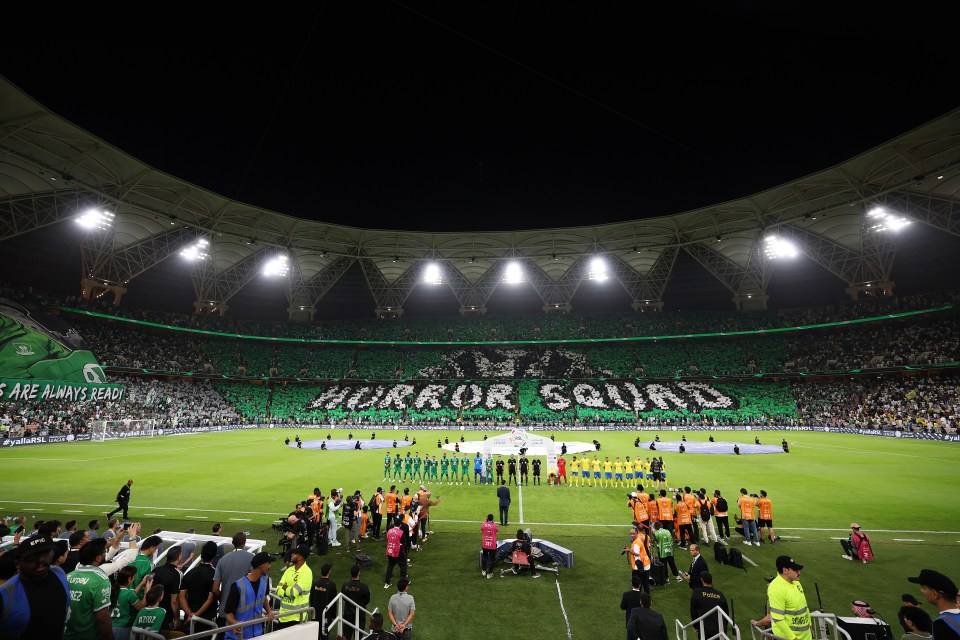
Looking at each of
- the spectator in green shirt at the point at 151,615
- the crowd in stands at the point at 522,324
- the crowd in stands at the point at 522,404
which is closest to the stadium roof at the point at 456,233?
the crowd in stands at the point at 522,324

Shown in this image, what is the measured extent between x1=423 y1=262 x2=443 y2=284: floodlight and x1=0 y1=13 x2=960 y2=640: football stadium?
0.74 m

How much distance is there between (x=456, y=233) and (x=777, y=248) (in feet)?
148

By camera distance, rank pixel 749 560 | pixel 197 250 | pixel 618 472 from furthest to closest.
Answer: pixel 197 250 < pixel 618 472 < pixel 749 560

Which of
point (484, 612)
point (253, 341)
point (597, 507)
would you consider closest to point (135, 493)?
point (484, 612)

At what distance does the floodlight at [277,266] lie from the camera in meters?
66.4

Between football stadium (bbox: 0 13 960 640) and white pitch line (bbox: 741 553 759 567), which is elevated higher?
football stadium (bbox: 0 13 960 640)

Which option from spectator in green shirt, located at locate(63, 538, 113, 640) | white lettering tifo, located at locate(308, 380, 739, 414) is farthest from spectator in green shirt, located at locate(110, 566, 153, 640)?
white lettering tifo, located at locate(308, 380, 739, 414)

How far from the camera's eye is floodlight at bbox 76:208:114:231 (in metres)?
45.8

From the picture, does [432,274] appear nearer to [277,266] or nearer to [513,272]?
[513,272]

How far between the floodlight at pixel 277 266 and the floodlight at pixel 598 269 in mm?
49170

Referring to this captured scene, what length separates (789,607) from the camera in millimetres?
6367

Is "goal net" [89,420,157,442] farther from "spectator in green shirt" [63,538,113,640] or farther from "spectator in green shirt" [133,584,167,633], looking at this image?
"spectator in green shirt" [133,584,167,633]

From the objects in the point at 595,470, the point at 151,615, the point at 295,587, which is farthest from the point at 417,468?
the point at 151,615

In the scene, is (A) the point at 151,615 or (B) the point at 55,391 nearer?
(A) the point at 151,615
